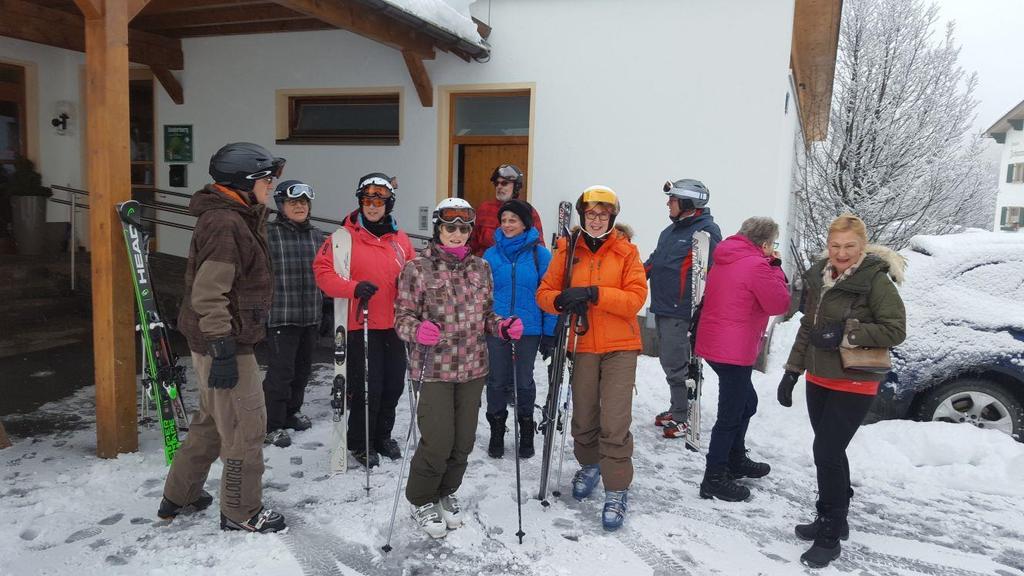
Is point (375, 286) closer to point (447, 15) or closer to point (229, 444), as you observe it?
point (229, 444)

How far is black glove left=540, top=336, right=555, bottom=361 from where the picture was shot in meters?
4.06

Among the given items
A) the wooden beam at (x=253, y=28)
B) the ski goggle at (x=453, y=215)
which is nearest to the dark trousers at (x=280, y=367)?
the ski goggle at (x=453, y=215)

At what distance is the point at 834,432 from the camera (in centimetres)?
320

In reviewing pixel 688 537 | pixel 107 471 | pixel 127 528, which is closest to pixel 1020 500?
pixel 688 537

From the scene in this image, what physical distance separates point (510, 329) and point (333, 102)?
6694mm

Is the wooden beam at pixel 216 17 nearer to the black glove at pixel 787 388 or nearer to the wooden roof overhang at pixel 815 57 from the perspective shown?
the wooden roof overhang at pixel 815 57

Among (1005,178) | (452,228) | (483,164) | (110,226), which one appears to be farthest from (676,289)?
(1005,178)

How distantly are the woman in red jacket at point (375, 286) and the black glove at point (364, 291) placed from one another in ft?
0.20

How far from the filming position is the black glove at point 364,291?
3.76 metres

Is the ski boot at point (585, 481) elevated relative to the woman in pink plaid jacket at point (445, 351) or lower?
lower

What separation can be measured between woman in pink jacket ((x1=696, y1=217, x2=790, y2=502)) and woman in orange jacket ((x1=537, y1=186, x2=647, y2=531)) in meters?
0.54

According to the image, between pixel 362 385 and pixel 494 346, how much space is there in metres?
0.90

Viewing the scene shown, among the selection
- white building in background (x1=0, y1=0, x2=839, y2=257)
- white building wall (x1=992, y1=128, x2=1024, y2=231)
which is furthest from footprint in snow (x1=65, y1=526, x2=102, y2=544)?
white building wall (x1=992, y1=128, x2=1024, y2=231)

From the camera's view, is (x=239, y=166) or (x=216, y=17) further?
(x=216, y=17)
